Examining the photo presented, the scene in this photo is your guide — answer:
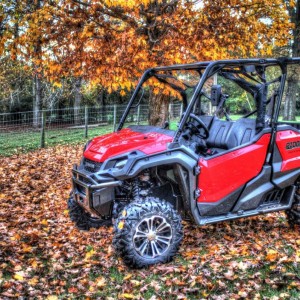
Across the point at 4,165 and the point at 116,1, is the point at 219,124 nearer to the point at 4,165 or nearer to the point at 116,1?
the point at 116,1

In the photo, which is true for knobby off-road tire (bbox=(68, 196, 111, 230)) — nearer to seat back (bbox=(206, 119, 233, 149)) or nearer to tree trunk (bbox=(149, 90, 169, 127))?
seat back (bbox=(206, 119, 233, 149))

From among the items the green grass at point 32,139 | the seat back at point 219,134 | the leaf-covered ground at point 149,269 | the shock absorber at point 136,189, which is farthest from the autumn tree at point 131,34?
the green grass at point 32,139

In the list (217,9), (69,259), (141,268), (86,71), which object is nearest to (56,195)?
(86,71)

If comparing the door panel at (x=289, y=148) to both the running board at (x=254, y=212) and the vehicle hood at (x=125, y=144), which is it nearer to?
the running board at (x=254, y=212)

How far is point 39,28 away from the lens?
7625mm

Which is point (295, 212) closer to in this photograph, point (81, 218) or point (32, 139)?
point (81, 218)

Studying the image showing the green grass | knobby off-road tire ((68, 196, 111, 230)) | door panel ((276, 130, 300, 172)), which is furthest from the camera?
the green grass

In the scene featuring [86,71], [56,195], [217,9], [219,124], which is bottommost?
[56,195]

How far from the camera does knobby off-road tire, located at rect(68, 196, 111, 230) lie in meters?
5.36

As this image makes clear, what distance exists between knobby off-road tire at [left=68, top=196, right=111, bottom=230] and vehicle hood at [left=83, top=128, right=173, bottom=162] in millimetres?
750

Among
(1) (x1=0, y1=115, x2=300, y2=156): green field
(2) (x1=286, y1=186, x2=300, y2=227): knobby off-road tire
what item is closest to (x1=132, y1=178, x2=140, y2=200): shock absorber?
(2) (x1=286, y1=186, x2=300, y2=227): knobby off-road tire

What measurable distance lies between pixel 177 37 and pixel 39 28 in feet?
8.26

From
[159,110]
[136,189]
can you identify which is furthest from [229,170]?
[159,110]

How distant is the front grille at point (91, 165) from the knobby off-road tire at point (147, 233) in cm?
58
